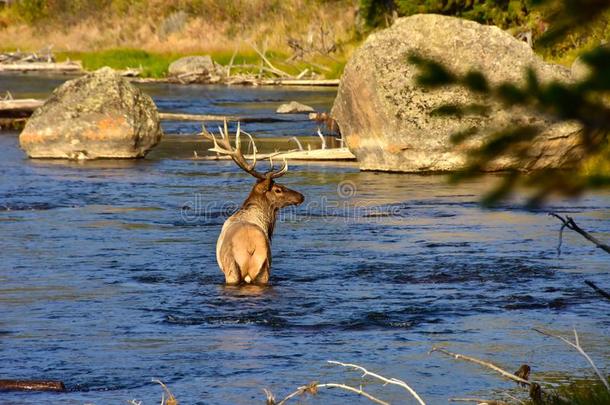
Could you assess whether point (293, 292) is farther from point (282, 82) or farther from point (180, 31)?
point (180, 31)

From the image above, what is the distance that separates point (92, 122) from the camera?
78.8 ft

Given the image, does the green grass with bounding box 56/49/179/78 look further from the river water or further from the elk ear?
the elk ear

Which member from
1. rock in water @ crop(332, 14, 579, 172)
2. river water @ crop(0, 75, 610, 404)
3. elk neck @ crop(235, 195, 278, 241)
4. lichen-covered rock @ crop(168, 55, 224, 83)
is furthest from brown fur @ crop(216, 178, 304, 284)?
lichen-covered rock @ crop(168, 55, 224, 83)

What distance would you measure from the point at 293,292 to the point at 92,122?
12627 mm

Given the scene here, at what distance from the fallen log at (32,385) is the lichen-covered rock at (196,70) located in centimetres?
4420

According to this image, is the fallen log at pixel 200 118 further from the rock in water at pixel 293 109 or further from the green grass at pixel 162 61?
the green grass at pixel 162 61

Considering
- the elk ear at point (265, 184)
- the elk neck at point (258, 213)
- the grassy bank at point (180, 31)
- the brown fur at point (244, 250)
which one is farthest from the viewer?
the grassy bank at point (180, 31)

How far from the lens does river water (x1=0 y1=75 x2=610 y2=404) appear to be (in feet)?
30.1

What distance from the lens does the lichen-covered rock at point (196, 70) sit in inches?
2099

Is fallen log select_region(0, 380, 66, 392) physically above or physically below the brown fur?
below

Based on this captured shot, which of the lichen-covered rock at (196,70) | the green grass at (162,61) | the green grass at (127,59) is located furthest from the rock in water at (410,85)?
the green grass at (127,59)

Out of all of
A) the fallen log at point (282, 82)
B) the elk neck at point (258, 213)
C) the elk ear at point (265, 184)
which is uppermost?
the elk ear at point (265, 184)

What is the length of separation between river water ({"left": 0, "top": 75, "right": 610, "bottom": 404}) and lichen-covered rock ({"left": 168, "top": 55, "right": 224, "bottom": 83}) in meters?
31.9

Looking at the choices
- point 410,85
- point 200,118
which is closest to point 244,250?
point 410,85
